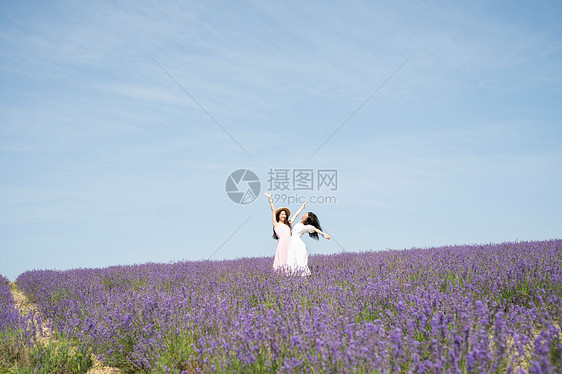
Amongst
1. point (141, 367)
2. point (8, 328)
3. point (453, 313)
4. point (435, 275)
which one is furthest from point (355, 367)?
point (8, 328)

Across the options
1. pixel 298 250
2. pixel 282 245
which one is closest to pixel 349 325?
pixel 298 250

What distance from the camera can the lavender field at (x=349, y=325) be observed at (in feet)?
6.88

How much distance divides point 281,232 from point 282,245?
0.73 ft

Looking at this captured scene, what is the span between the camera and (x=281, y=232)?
6672 mm

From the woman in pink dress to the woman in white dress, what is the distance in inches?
5.9

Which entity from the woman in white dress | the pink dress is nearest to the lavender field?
the woman in white dress

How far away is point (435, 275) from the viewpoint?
456 centimetres

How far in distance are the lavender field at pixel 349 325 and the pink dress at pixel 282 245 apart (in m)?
1.13

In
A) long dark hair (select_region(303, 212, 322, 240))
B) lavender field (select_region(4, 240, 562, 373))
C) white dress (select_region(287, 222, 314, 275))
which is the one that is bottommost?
lavender field (select_region(4, 240, 562, 373))

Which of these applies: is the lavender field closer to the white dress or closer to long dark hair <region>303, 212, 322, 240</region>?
the white dress

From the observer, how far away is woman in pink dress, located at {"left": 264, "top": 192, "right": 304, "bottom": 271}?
6527 mm

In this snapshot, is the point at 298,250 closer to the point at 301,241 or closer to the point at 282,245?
the point at 301,241

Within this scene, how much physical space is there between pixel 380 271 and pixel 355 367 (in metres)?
3.47

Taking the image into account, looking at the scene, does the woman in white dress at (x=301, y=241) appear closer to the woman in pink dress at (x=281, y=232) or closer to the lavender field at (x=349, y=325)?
the woman in pink dress at (x=281, y=232)
